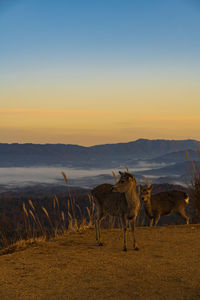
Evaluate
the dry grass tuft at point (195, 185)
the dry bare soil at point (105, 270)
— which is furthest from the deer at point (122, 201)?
the dry grass tuft at point (195, 185)

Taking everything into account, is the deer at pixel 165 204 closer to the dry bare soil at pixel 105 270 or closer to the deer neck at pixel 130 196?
the dry bare soil at pixel 105 270

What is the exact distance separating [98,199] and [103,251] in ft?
4.75

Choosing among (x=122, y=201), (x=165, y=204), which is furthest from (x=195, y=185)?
(x=122, y=201)

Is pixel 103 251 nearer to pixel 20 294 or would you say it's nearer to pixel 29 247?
pixel 29 247

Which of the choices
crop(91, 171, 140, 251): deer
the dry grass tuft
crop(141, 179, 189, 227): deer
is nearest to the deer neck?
crop(91, 171, 140, 251): deer

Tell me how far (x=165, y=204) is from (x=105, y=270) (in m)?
7.62

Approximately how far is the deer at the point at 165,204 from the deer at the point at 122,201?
4266 mm

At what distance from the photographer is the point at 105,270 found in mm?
6223

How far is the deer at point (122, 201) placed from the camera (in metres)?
7.88

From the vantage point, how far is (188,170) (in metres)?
12.4

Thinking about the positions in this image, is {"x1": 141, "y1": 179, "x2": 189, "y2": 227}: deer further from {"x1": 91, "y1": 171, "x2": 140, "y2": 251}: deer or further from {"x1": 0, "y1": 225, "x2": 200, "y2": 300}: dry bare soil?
{"x1": 91, "y1": 171, "x2": 140, "y2": 251}: deer

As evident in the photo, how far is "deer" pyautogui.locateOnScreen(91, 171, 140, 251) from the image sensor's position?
7877 millimetres

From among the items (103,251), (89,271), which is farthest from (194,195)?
(89,271)

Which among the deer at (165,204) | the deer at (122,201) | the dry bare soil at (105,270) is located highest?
the deer at (122,201)
